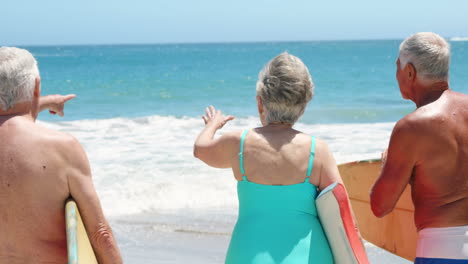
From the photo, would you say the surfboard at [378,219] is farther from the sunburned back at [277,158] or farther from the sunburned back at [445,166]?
the sunburned back at [277,158]

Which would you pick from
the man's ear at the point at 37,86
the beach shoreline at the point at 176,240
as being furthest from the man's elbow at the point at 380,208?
the beach shoreline at the point at 176,240

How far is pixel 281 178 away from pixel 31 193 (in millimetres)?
840

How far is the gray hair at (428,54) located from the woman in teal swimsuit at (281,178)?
1.33 feet

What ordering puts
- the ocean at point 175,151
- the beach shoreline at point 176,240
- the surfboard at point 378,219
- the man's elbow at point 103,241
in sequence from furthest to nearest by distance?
the ocean at point 175,151 → the beach shoreline at point 176,240 → the surfboard at point 378,219 → the man's elbow at point 103,241

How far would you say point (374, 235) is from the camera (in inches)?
136

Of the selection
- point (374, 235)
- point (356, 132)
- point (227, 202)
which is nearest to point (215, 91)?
point (356, 132)

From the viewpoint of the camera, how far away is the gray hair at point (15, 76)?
6.98 feet

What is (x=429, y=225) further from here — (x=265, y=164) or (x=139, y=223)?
(x=139, y=223)

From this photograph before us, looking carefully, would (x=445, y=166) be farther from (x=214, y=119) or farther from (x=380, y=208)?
(x=214, y=119)

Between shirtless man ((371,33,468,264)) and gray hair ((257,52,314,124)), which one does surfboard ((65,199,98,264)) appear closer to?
gray hair ((257,52,314,124))

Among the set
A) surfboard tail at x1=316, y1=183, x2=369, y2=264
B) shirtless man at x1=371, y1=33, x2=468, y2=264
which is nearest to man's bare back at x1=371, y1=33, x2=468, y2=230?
shirtless man at x1=371, y1=33, x2=468, y2=264

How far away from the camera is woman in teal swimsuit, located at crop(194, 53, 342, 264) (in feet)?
7.62

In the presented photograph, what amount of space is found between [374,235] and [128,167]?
18.6 feet

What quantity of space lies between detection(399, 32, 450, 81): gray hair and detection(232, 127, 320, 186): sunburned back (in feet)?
1.60
